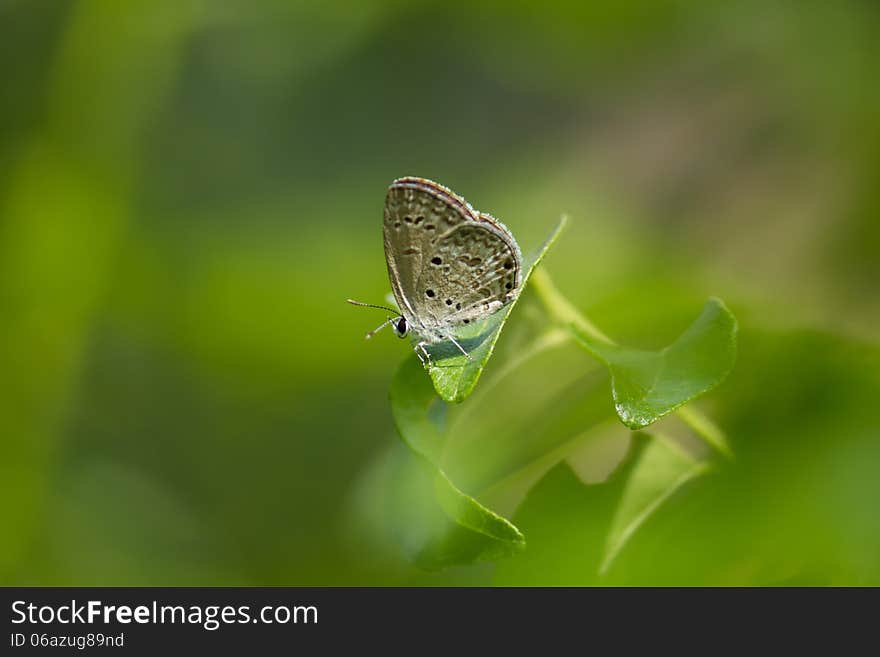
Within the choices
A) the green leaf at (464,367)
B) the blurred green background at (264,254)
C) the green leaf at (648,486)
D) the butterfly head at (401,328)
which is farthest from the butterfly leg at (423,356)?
the butterfly head at (401,328)

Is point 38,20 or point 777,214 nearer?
point 38,20

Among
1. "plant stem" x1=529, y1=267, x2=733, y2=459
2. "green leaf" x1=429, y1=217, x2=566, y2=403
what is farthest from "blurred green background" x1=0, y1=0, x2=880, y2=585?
"green leaf" x1=429, y1=217, x2=566, y2=403

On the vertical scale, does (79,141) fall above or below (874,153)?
below

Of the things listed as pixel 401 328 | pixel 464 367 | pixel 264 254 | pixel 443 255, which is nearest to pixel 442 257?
pixel 443 255

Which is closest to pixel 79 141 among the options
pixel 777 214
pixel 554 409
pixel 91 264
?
pixel 91 264

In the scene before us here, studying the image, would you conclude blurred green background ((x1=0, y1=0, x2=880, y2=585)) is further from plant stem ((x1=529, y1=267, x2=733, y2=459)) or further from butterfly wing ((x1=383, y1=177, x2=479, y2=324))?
butterfly wing ((x1=383, y1=177, x2=479, y2=324))

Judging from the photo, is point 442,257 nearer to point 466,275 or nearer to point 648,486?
point 466,275

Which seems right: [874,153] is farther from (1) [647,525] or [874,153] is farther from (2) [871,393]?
(1) [647,525]

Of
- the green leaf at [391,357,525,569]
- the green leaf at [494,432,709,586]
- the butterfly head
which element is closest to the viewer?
the green leaf at [391,357,525,569]
